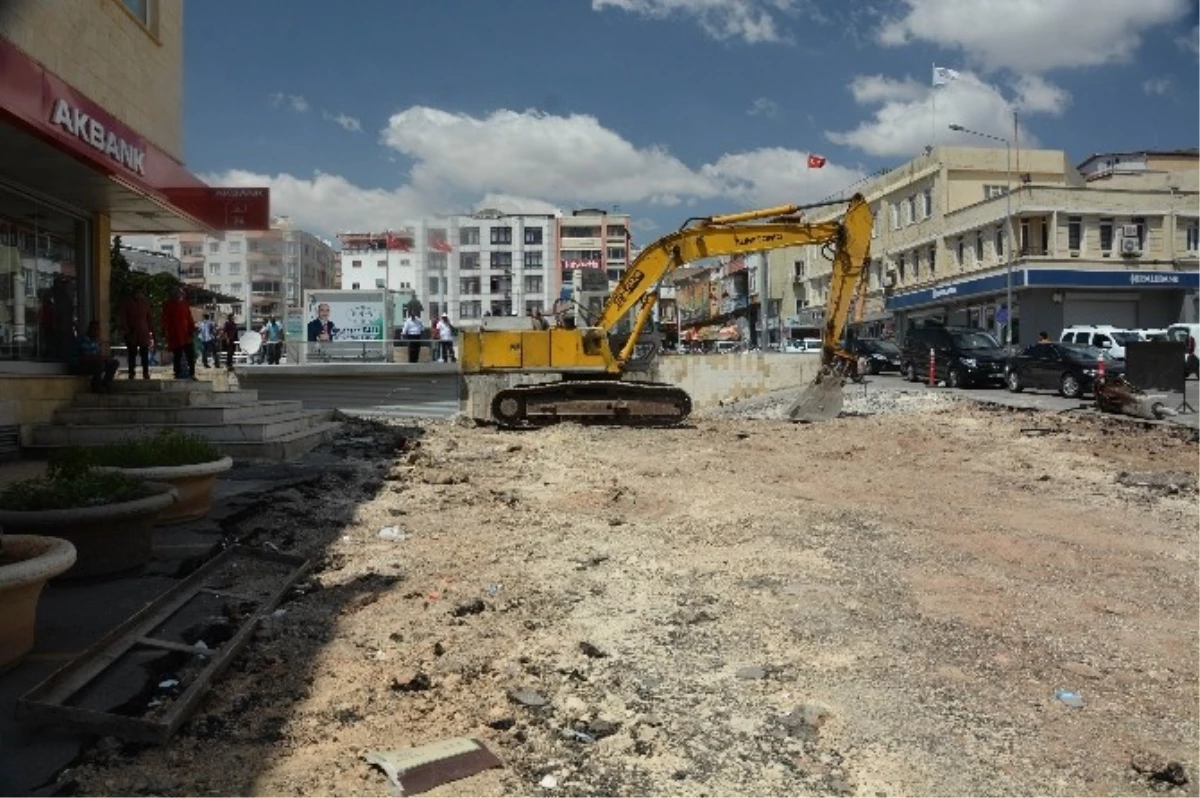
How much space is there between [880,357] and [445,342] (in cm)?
1824

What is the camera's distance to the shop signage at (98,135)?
29.8 feet

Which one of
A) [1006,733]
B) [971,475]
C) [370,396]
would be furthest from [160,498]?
[370,396]

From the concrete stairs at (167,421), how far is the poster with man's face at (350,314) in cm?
2006

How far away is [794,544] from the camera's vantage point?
25.9ft

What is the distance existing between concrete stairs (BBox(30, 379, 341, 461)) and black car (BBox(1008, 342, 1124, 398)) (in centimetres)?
1857

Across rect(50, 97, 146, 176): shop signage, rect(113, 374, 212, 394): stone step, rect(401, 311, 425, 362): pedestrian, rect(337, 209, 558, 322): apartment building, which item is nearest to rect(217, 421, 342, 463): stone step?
rect(113, 374, 212, 394): stone step

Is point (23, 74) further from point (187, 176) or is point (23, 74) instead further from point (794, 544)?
point (794, 544)

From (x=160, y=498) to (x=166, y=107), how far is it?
32.3 ft

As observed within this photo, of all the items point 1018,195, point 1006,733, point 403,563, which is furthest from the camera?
point 1018,195

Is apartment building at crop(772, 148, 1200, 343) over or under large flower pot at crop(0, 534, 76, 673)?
over

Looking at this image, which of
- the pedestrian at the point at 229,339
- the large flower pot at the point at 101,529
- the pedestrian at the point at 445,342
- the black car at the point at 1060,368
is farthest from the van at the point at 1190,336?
the large flower pot at the point at 101,529

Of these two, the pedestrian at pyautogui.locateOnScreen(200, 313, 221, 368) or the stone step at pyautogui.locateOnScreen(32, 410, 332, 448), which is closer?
the stone step at pyautogui.locateOnScreen(32, 410, 332, 448)

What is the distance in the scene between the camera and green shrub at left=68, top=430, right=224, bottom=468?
755 cm

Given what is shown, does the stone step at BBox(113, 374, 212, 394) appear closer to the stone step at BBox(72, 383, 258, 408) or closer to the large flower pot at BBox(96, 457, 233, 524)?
the stone step at BBox(72, 383, 258, 408)
